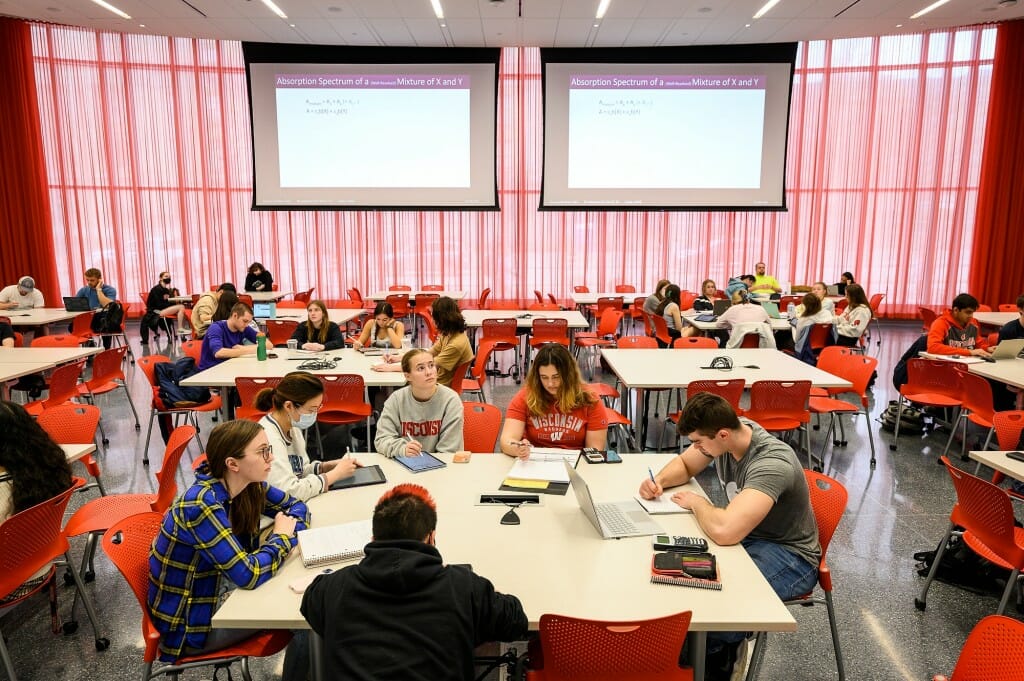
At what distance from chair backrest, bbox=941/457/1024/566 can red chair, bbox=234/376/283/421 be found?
3.99 meters

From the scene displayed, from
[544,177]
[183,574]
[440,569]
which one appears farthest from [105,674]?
[544,177]

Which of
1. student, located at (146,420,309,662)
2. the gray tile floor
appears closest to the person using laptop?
the gray tile floor

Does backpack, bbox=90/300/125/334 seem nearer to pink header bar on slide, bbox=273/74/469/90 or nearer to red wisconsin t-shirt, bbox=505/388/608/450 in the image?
pink header bar on slide, bbox=273/74/469/90

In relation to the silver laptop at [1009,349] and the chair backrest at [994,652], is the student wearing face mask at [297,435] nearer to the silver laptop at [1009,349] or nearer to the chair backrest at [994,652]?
the chair backrest at [994,652]

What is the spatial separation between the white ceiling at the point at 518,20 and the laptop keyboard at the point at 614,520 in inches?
311

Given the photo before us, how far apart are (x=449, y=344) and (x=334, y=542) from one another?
3.06 meters

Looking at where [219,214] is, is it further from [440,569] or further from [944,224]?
[944,224]

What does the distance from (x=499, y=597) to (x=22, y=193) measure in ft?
43.1

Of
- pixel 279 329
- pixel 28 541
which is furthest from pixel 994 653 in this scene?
pixel 279 329

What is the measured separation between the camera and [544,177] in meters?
10.8

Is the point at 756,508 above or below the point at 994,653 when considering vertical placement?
above

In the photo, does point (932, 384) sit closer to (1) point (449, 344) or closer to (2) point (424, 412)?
(1) point (449, 344)

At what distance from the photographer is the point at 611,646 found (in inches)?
70.7

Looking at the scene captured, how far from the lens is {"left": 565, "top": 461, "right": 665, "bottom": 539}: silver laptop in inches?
93.7
